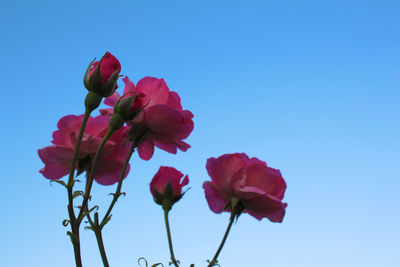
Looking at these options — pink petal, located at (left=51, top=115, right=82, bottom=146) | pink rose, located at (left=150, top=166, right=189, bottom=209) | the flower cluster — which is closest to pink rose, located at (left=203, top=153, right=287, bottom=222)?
the flower cluster

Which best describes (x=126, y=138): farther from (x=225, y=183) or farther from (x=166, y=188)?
(x=225, y=183)

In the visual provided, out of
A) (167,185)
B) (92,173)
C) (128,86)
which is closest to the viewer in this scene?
(92,173)

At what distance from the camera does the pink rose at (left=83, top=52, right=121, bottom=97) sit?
120 centimetres

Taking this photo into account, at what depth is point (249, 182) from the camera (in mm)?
1325

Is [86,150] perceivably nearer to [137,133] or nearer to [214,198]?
[137,133]

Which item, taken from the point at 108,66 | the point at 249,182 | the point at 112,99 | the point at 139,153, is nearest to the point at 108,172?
the point at 139,153

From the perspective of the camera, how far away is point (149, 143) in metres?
1.38

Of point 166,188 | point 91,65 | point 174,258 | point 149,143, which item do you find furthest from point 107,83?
point 174,258

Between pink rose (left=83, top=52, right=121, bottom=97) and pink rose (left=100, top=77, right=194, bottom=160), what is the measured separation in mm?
72

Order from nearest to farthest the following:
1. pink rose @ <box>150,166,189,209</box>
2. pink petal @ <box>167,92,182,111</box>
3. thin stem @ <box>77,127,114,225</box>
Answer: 1. thin stem @ <box>77,127,114,225</box>
2. pink petal @ <box>167,92,182,111</box>
3. pink rose @ <box>150,166,189,209</box>

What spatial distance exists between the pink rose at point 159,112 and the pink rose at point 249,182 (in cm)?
15

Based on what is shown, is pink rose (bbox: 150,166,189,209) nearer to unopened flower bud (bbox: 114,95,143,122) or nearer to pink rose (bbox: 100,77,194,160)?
pink rose (bbox: 100,77,194,160)

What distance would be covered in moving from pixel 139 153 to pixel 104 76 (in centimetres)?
31

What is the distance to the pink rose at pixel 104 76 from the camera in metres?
1.20
